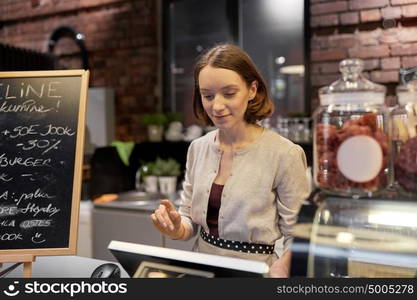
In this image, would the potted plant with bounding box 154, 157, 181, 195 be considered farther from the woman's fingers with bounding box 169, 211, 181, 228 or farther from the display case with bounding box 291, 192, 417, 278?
the display case with bounding box 291, 192, 417, 278

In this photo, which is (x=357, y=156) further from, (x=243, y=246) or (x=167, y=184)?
(x=167, y=184)

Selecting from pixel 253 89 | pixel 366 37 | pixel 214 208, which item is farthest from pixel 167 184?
pixel 253 89

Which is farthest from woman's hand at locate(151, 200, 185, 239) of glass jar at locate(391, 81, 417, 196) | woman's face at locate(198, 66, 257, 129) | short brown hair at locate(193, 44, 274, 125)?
glass jar at locate(391, 81, 417, 196)

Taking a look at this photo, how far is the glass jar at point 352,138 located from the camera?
822 mm

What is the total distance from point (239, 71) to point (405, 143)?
1.90 ft

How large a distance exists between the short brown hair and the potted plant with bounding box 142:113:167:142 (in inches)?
79.2

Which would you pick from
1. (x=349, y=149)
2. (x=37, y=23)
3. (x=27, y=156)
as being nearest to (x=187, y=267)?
(x=349, y=149)

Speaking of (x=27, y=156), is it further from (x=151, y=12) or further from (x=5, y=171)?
(x=151, y=12)

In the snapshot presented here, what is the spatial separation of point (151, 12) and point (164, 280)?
3.35 meters

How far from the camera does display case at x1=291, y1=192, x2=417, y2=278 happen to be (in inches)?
31.7

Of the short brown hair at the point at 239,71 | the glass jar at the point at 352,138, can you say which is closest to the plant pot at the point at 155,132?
the short brown hair at the point at 239,71

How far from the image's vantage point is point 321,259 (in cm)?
82

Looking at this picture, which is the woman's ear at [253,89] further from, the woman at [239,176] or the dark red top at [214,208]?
the dark red top at [214,208]

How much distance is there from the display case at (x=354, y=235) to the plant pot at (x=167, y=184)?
96.8 inches
